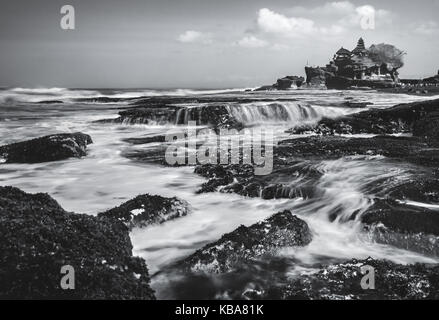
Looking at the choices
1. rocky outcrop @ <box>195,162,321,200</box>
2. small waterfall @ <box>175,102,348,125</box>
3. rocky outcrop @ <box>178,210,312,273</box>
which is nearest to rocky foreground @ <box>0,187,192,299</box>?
rocky outcrop @ <box>178,210,312,273</box>

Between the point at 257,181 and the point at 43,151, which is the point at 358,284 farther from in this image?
the point at 43,151

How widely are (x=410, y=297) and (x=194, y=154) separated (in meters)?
8.42

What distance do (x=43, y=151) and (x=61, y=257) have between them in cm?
795

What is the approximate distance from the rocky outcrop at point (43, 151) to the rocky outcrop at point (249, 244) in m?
7.48

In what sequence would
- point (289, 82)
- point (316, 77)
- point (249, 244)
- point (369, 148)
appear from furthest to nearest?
1. point (316, 77)
2. point (289, 82)
3. point (369, 148)
4. point (249, 244)

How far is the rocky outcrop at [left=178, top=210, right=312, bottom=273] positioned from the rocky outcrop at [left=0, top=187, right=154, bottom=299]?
74 cm

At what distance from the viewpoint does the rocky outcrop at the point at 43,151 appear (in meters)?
10.6

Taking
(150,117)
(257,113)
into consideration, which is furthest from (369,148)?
(150,117)

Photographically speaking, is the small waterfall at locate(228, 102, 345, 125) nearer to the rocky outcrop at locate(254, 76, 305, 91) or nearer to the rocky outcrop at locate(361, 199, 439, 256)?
the rocky outcrop at locate(361, 199, 439, 256)

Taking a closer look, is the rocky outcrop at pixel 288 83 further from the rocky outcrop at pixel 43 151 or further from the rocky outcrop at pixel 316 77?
the rocky outcrop at pixel 43 151

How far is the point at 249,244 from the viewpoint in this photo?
4.66 metres

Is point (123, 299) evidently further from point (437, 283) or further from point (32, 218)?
point (437, 283)

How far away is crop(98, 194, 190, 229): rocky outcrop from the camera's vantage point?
5363 millimetres

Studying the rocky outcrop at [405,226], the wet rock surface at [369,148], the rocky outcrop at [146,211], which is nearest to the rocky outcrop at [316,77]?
the wet rock surface at [369,148]
